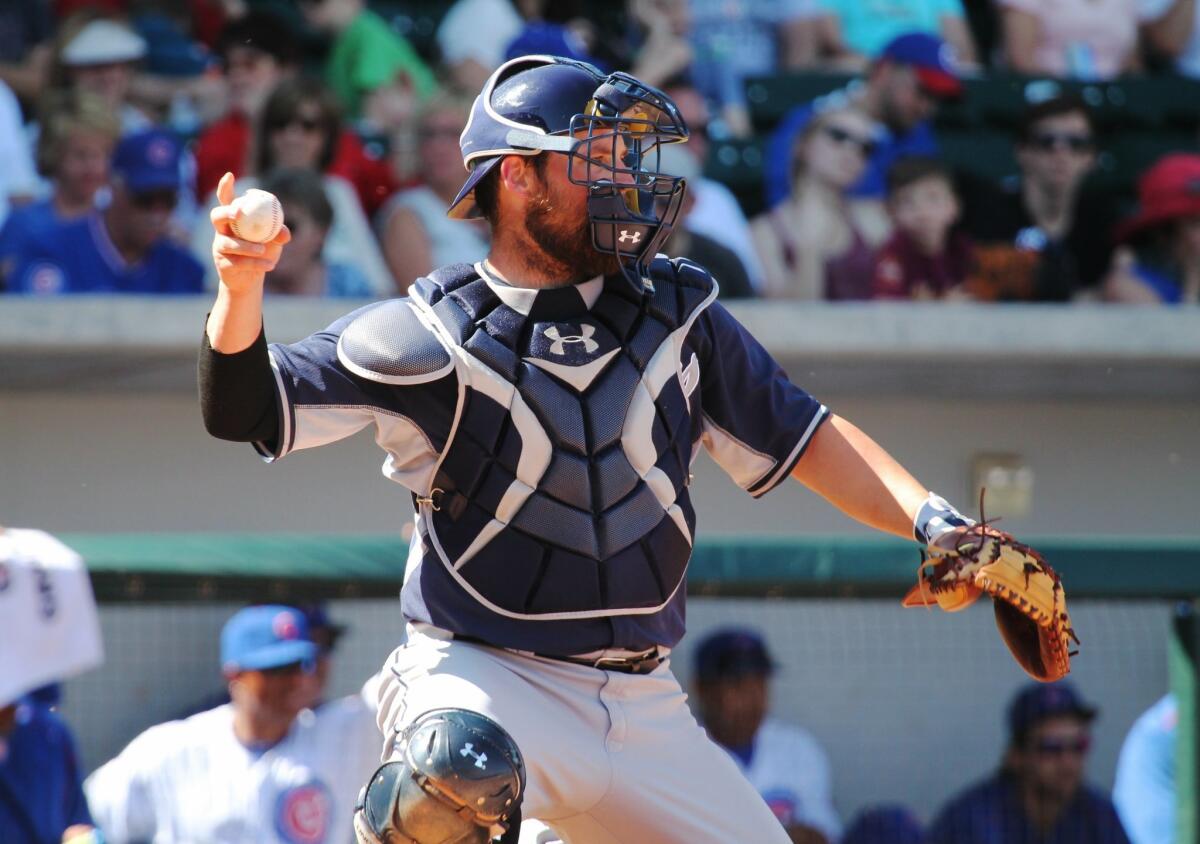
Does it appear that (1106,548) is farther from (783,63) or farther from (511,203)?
(783,63)

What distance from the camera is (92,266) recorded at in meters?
5.97

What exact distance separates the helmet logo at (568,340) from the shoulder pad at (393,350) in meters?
0.17

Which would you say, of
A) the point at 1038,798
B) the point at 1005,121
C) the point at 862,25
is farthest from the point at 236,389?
the point at 1005,121

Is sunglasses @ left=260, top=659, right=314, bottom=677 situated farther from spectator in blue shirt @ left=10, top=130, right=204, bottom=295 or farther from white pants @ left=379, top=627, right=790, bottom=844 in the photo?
spectator in blue shirt @ left=10, top=130, right=204, bottom=295

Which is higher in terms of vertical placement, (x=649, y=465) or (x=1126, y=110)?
(x=1126, y=110)

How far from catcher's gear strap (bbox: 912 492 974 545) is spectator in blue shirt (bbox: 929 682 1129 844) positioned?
5.69ft

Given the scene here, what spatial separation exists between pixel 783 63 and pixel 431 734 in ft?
18.3

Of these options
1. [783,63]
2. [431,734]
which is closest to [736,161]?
[783,63]

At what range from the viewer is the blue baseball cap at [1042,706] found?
4.50 m

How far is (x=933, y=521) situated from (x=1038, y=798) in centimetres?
184

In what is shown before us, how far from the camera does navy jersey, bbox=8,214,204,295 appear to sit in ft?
19.4

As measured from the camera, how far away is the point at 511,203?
113 inches

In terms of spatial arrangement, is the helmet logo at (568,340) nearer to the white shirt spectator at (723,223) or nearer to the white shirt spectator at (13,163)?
the white shirt spectator at (723,223)

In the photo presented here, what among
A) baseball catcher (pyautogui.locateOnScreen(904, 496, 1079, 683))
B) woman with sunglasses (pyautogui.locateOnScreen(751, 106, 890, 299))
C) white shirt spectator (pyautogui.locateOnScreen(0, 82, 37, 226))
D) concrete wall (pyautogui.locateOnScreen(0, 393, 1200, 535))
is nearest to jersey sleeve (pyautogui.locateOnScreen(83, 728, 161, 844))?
baseball catcher (pyautogui.locateOnScreen(904, 496, 1079, 683))
